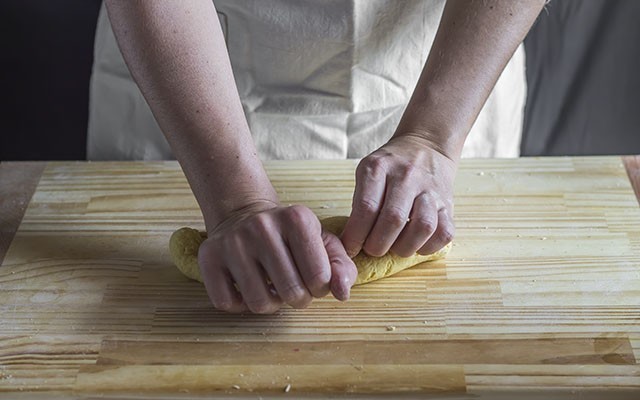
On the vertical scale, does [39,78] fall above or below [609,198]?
below

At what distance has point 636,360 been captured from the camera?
988mm

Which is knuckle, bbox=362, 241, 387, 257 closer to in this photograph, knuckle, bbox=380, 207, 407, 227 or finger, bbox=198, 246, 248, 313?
knuckle, bbox=380, 207, 407, 227

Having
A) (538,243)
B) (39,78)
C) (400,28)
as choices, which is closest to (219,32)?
(400,28)

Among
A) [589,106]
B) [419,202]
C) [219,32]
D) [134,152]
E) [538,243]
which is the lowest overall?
[589,106]

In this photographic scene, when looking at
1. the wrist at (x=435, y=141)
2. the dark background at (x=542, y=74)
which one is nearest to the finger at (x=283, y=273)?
the wrist at (x=435, y=141)

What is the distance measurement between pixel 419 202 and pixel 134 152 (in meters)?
0.58

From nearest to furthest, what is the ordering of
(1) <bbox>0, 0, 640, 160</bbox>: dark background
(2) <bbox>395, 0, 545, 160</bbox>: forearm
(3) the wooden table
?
(3) the wooden table, (2) <bbox>395, 0, 545, 160</bbox>: forearm, (1) <bbox>0, 0, 640, 160</bbox>: dark background

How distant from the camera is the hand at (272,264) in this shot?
1.01m

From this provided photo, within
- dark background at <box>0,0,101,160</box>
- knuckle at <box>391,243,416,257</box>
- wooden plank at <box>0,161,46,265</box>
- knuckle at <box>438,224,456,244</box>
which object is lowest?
dark background at <box>0,0,101,160</box>

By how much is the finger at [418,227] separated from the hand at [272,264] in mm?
75

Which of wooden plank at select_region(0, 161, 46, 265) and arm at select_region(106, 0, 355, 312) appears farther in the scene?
wooden plank at select_region(0, 161, 46, 265)

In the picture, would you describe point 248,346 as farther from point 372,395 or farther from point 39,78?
point 39,78

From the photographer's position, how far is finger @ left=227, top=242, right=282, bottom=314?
1.02 m

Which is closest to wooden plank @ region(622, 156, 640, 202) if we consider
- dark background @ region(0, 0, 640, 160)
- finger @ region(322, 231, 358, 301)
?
finger @ region(322, 231, 358, 301)
